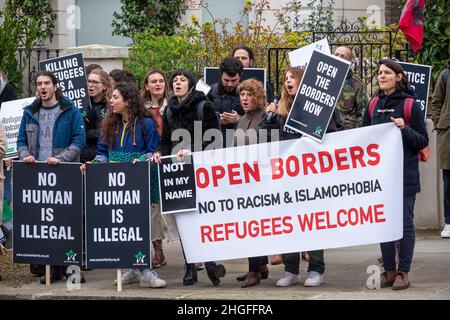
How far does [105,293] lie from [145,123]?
5.33ft

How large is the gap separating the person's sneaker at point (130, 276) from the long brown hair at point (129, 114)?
4.01 feet

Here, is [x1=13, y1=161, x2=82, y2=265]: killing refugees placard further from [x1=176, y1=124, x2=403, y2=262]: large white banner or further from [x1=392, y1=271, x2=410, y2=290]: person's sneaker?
[x1=392, y1=271, x2=410, y2=290]: person's sneaker

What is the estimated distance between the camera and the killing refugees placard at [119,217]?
35.1 ft

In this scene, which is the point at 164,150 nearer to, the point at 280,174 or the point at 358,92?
the point at 280,174

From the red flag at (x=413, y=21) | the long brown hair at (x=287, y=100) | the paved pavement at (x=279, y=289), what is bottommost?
the paved pavement at (x=279, y=289)

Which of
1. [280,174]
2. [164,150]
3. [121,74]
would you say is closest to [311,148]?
[280,174]

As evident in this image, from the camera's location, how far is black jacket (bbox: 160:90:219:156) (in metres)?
11.0

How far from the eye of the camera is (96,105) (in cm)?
1230

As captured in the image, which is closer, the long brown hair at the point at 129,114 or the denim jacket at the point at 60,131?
the long brown hair at the point at 129,114

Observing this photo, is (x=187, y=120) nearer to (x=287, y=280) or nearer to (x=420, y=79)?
(x=287, y=280)

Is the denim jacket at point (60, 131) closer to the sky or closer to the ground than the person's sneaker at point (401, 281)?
closer to the sky

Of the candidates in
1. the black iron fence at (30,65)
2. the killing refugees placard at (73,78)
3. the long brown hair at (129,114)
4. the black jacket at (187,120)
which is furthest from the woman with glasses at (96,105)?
the black iron fence at (30,65)

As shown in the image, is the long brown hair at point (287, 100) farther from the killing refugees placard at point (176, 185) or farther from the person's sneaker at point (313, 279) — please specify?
the person's sneaker at point (313, 279)

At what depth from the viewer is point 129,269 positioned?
36.8 feet
